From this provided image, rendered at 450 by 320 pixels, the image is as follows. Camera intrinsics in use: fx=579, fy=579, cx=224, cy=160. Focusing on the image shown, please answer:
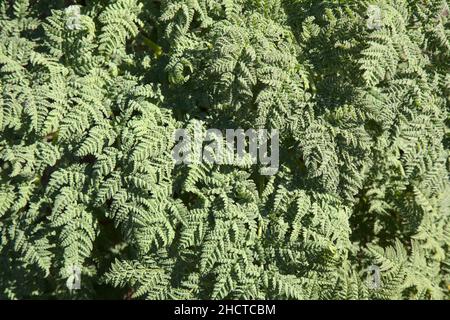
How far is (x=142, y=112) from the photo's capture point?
102 inches

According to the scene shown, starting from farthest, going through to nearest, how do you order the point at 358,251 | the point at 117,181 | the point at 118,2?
the point at 358,251
the point at 118,2
the point at 117,181

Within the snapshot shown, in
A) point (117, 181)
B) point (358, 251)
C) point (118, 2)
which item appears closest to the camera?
point (117, 181)

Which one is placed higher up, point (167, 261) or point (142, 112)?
point (142, 112)

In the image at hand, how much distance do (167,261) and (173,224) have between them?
203 millimetres

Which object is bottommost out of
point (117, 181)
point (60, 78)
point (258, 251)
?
point (258, 251)

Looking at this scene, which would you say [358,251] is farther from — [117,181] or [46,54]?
[46,54]

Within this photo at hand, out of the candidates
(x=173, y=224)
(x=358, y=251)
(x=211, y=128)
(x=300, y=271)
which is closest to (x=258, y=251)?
(x=300, y=271)

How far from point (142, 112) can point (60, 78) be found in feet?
1.33

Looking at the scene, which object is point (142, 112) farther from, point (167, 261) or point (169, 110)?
point (167, 261)
